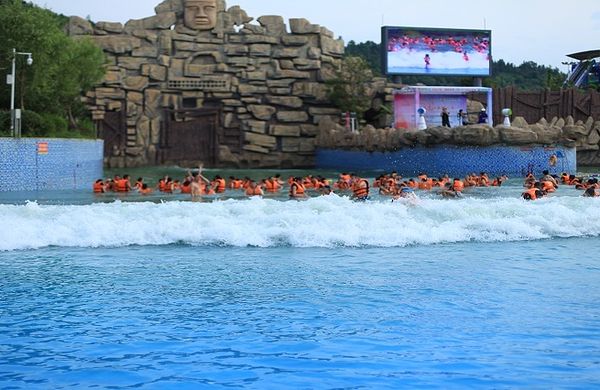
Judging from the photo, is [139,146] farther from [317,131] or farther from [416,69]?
A: [416,69]

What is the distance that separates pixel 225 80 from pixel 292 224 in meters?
24.9

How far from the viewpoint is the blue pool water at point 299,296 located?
5902mm

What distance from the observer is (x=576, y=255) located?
11.1 m

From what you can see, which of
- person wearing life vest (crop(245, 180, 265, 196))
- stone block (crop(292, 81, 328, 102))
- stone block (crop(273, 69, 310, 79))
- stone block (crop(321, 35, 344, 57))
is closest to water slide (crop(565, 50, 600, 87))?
stone block (crop(321, 35, 344, 57))

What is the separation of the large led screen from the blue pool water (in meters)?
23.5

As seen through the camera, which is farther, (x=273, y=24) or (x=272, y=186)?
(x=273, y=24)

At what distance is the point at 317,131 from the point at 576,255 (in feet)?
89.3

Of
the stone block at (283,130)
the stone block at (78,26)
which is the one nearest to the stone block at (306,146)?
the stone block at (283,130)

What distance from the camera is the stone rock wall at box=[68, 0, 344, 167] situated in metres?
36.6

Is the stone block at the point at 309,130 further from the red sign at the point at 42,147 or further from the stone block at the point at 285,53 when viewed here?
the red sign at the point at 42,147

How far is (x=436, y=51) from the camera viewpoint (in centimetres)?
3788

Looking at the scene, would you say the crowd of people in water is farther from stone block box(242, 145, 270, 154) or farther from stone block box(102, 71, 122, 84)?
stone block box(102, 71, 122, 84)

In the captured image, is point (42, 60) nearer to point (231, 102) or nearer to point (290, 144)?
point (231, 102)

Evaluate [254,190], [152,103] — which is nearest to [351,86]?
[152,103]
